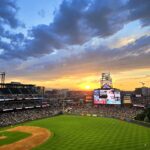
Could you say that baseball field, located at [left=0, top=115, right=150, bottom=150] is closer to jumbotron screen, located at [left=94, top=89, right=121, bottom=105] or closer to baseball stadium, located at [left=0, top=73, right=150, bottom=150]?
baseball stadium, located at [left=0, top=73, right=150, bottom=150]

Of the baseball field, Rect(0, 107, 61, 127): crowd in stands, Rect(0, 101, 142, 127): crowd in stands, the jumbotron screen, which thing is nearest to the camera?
the baseball field

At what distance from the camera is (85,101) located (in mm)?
110625

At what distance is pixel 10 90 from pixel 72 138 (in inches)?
2095

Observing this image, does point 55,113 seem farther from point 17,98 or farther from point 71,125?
point 71,125

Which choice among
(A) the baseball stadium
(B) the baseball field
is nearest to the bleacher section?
(A) the baseball stadium

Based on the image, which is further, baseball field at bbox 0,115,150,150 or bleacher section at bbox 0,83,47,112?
bleacher section at bbox 0,83,47,112

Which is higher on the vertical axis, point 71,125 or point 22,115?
point 22,115

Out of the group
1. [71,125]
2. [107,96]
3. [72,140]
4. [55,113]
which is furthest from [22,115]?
[72,140]

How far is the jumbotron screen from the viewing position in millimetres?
88312

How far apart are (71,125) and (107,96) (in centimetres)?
2993

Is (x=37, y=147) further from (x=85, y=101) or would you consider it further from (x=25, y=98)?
(x=85, y=101)

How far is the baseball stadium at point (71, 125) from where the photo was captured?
41688 mm

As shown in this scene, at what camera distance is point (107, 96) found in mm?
89750

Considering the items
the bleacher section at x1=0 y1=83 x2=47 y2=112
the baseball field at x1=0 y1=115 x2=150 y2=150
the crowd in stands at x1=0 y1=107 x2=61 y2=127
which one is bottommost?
the baseball field at x1=0 y1=115 x2=150 y2=150
